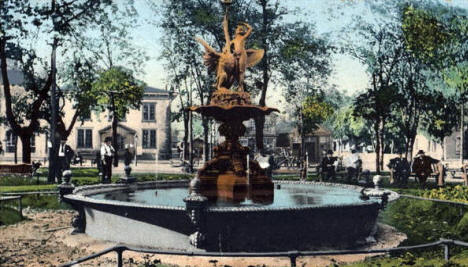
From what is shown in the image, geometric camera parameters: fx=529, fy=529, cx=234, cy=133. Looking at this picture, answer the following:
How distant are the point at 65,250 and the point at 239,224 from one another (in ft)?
12.6

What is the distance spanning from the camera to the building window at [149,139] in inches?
2339

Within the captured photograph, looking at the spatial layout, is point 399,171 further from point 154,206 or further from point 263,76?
point 154,206

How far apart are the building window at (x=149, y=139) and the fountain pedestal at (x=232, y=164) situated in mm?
45433

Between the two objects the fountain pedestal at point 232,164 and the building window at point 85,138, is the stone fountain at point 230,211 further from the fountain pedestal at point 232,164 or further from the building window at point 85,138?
the building window at point 85,138

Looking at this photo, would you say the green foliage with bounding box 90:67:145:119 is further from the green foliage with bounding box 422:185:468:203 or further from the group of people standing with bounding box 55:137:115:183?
the green foliage with bounding box 422:185:468:203

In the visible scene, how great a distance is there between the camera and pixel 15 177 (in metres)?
24.7

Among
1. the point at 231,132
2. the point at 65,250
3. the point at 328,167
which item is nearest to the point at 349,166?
the point at 328,167

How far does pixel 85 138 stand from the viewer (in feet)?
197

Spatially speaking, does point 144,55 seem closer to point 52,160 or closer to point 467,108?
point 52,160

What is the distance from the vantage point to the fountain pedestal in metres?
14.1

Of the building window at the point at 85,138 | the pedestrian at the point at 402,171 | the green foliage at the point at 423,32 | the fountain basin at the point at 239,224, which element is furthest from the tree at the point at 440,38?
the building window at the point at 85,138

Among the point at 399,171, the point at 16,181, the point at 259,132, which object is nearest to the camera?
the point at 16,181

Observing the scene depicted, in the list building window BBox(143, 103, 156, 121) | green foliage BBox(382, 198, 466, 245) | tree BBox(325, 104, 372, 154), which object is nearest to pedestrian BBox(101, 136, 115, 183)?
green foliage BBox(382, 198, 466, 245)

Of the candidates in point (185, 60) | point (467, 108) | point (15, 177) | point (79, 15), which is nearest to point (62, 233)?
point (15, 177)
